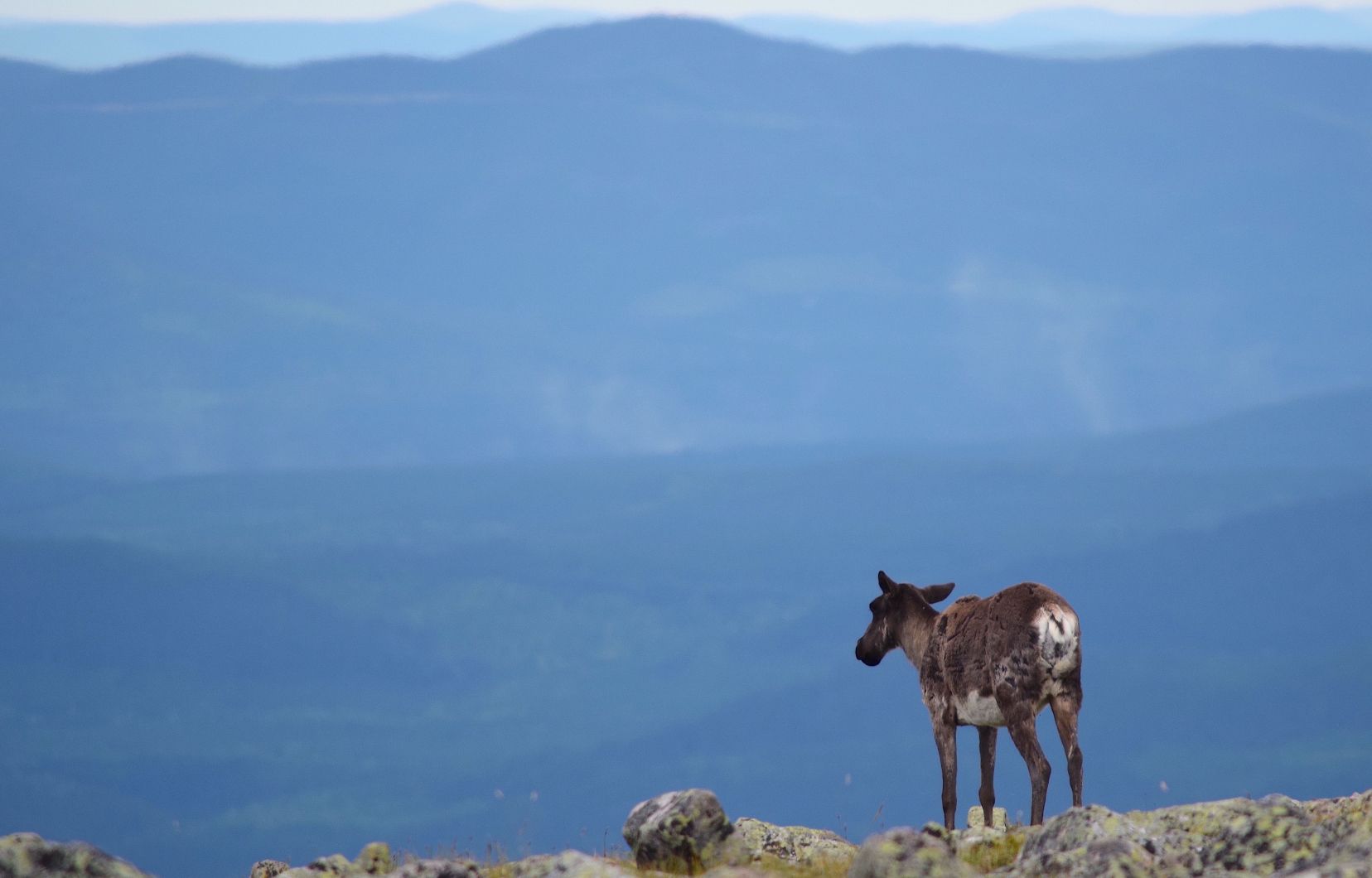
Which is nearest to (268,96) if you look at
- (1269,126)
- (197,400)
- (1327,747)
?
(197,400)

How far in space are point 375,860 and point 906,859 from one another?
5306mm

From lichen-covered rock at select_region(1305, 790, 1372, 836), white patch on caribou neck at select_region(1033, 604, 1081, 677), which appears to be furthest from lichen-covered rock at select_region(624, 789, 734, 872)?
lichen-covered rock at select_region(1305, 790, 1372, 836)

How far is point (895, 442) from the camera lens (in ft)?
573

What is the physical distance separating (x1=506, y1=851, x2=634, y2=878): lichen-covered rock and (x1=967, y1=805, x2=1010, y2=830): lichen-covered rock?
4.95 meters

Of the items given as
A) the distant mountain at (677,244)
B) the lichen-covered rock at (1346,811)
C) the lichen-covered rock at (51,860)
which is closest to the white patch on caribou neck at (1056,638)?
the lichen-covered rock at (1346,811)

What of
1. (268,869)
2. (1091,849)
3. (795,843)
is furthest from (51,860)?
(1091,849)

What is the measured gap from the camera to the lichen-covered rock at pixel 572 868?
38.8 ft

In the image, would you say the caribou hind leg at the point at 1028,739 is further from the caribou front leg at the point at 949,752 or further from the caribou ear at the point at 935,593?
the caribou ear at the point at 935,593

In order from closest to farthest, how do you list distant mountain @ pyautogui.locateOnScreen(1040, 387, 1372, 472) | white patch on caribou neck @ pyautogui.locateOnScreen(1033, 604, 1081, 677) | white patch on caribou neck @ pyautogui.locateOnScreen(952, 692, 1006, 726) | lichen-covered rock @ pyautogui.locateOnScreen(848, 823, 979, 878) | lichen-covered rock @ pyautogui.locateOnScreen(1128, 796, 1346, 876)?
lichen-covered rock @ pyautogui.locateOnScreen(848, 823, 979, 878), lichen-covered rock @ pyautogui.locateOnScreen(1128, 796, 1346, 876), white patch on caribou neck @ pyautogui.locateOnScreen(1033, 604, 1081, 677), white patch on caribou neck @ pyautogui.locateOnScreen(952, 692, 1006, 726), distant mountain @ pyautogui.locateOnScreen(1040, 387, 1372, 472)

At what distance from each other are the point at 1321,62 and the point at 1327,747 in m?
82.5

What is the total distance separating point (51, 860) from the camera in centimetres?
1254

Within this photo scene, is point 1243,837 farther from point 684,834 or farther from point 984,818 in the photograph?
point 684,834

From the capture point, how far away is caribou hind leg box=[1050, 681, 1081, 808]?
51.5 ft

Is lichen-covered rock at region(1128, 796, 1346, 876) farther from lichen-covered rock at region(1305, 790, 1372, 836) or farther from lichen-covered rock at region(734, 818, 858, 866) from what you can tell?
lichen-covered rock at region(734, 818, 858, 866)
